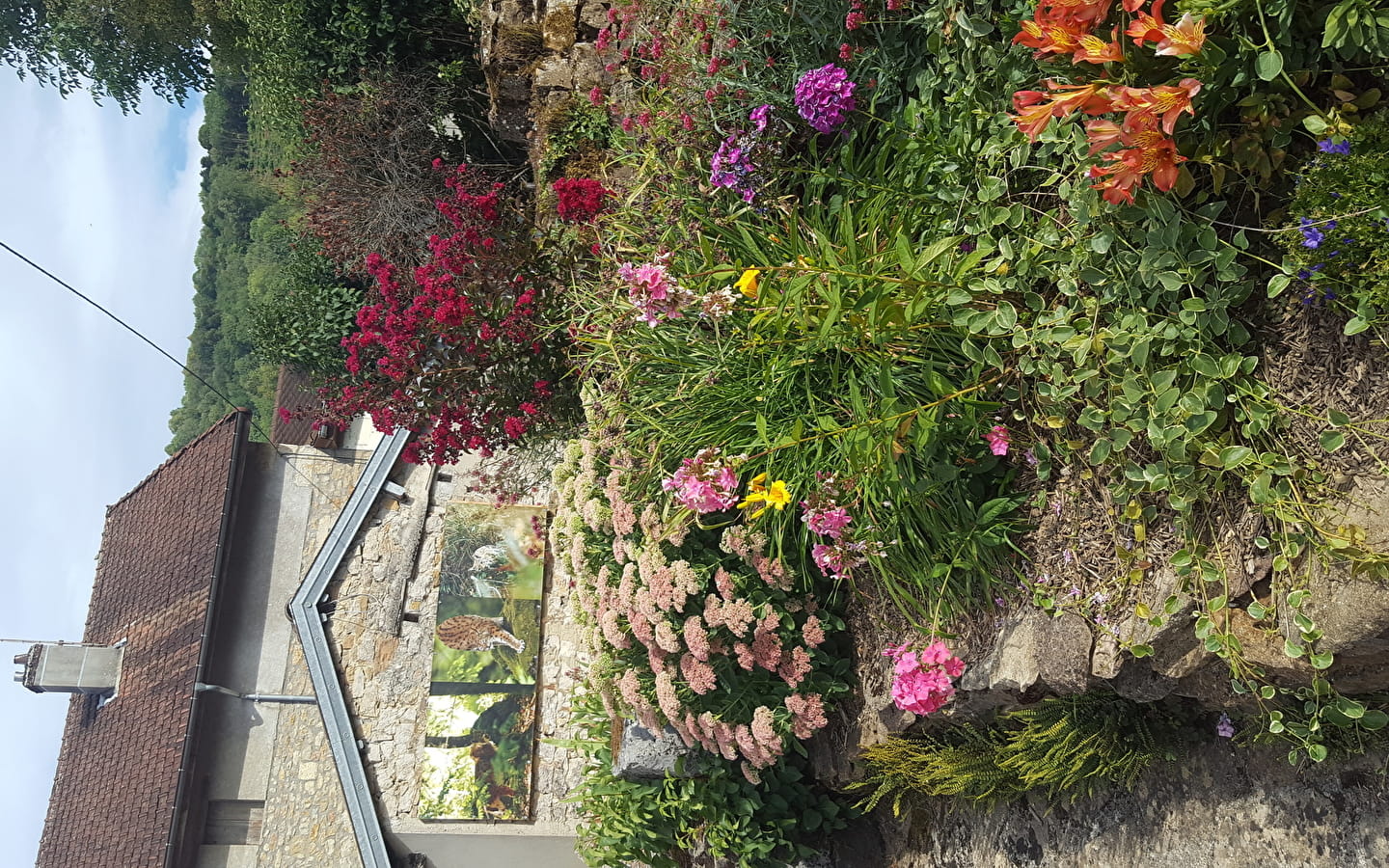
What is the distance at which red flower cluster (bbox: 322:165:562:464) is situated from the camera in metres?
5.30

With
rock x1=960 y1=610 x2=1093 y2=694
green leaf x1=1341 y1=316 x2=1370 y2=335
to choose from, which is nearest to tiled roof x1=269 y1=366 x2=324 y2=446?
rock x1=960 y1=610 x2=1093 y2=694

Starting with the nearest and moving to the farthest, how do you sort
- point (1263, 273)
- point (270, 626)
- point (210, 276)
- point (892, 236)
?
point (1263, 273) < point (892, 236) < point (270, 626) < point (210, 276)

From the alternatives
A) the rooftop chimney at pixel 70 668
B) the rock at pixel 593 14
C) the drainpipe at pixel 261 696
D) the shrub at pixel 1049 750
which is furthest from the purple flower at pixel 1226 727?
the rooftop chimney at pixel 70 668

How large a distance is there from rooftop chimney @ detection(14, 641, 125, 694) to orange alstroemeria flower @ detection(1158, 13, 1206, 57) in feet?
41.0

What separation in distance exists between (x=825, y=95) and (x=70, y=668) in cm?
1177

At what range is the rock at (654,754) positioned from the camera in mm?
4777

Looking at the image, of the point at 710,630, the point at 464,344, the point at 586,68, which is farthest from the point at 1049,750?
the point at 586,68

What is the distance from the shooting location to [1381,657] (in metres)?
2.08

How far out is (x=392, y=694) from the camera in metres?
8.42

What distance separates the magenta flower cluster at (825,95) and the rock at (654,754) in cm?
324

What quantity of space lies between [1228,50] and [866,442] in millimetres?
1424

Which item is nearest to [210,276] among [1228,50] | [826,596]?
[826,596]

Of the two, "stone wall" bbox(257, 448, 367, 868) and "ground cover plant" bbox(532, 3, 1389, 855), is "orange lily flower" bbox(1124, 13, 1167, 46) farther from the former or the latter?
"stone wall" bbox(257, 448, 367, 868)

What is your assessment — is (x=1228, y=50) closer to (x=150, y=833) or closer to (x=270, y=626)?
(x=270, y=626)
